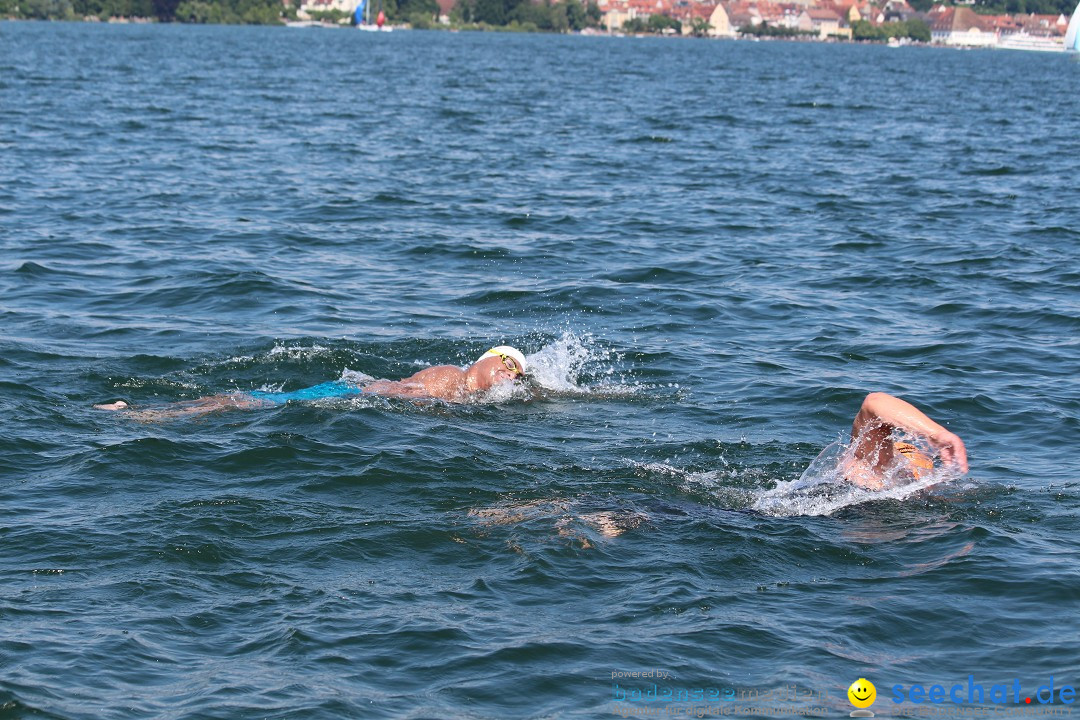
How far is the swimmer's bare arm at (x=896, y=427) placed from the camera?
29.6ft

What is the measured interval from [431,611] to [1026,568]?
162 inches

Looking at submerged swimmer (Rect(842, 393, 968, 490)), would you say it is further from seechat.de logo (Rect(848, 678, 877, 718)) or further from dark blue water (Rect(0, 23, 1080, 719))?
seechat.de logo (Rect(848, 678, 877, 718))

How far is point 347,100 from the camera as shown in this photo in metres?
45.8

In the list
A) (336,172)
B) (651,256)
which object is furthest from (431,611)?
(336,172)

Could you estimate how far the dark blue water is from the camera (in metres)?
7.40

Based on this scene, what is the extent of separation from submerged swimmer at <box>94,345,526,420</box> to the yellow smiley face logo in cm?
569

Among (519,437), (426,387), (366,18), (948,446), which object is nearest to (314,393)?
(426,387)

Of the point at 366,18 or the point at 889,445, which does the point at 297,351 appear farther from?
the point at 366,18

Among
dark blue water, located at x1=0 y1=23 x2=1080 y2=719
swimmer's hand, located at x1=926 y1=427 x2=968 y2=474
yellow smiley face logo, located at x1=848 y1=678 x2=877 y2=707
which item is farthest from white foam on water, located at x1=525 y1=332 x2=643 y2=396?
yellow smiley face logo, located at x1=848 y1=678 x2=877 y2=707

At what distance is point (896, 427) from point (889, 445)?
1.07 feet

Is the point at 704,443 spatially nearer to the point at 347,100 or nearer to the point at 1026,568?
the point at 1026,568

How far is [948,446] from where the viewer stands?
9.10 metres

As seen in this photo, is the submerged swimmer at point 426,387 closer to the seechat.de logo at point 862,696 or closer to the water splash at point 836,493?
the water splash at point 836,493

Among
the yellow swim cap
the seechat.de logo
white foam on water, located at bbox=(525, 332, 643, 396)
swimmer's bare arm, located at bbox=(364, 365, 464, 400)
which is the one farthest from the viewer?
white foam on water, located at bbox=(525, 332, 643, 396)
